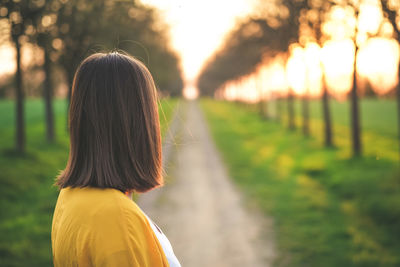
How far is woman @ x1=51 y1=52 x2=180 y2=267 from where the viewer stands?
117 centimetres

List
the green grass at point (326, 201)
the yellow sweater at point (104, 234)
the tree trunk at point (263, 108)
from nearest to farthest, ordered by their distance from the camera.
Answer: the yellow sweater at point (104, 234), the green grass at point (326, 201), the tree trunk at point (263, 108)

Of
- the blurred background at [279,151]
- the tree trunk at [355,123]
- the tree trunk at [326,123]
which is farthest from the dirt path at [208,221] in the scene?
the tree trunk at [326,123]

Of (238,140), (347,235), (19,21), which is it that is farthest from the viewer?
(238,140)

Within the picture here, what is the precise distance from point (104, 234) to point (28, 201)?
7066mm

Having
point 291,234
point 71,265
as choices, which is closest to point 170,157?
point 291,234

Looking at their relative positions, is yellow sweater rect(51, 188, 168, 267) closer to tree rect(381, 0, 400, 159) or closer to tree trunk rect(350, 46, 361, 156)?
tree rect(381, 0, 400, 159)

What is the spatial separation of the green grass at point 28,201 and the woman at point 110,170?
0.50m

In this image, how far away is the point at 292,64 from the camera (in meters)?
19.0

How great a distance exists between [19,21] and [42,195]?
429 cm

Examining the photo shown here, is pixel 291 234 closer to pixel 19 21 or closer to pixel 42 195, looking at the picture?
pixel 42 195

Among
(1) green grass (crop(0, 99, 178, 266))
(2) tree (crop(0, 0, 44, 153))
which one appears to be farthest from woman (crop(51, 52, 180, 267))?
(2) tree (crop(0, 0, 44, 153))

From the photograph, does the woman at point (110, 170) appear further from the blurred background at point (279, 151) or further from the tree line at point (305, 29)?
the tree line at point (305, 29)

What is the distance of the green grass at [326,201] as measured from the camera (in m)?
5.20

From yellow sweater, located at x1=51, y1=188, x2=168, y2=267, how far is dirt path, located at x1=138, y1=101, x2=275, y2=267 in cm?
161
